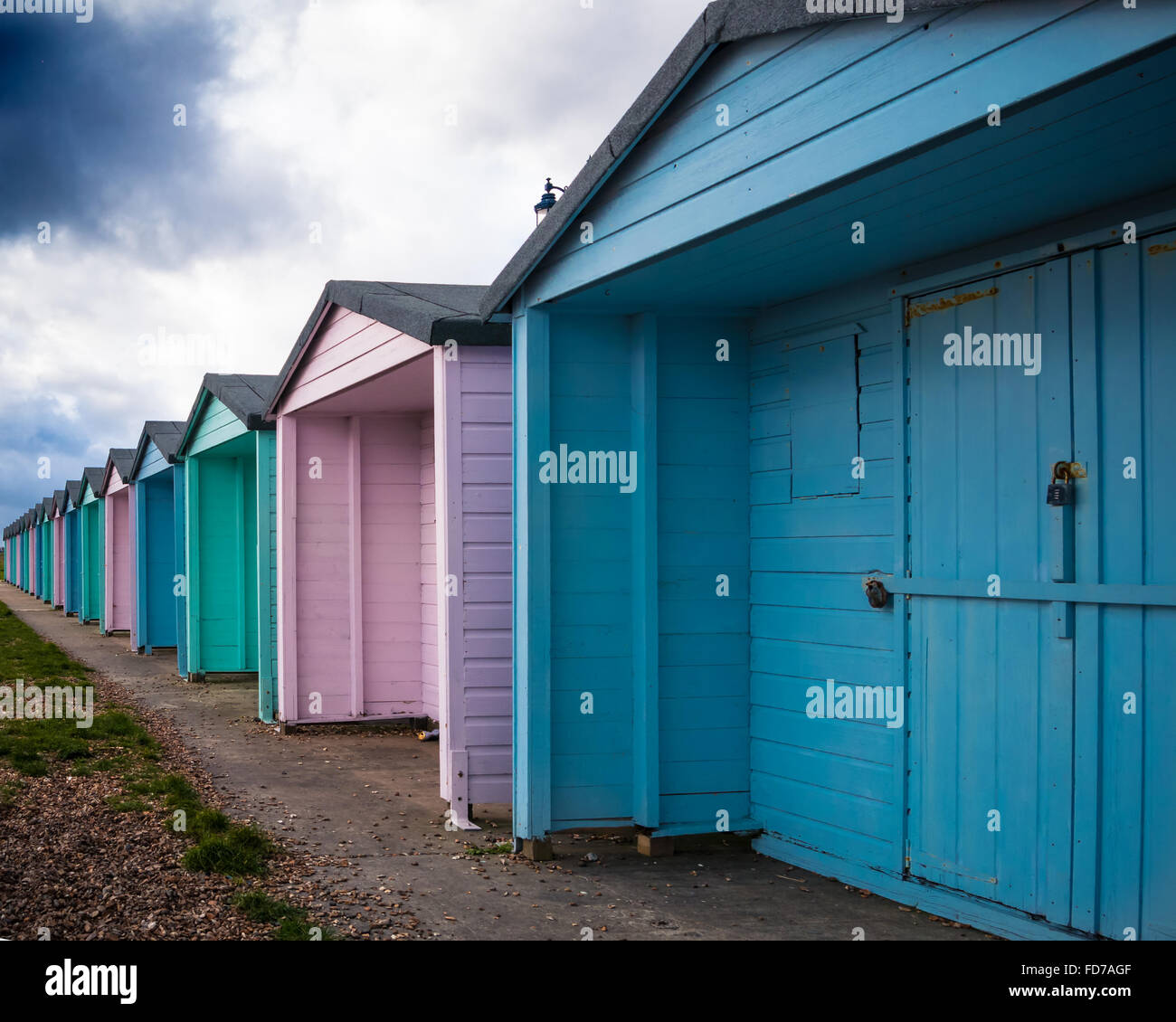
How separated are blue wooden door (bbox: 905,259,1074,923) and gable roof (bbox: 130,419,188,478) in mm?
12267

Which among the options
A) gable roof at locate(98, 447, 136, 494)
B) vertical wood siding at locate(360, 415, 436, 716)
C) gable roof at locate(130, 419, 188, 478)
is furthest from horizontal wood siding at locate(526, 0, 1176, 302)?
gable roof at locate(98, 447, 136, 494)

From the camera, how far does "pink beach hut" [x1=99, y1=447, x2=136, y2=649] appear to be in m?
21.0

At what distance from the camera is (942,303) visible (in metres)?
4.77

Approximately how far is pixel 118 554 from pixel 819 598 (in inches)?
746

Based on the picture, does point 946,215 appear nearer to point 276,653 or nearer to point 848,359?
point 848,359

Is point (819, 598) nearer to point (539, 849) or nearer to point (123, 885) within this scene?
point (539, 849)

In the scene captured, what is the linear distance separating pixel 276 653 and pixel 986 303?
8007 mm

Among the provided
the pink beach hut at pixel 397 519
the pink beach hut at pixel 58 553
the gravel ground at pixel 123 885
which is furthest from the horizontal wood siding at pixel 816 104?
the pink beach hut at pixel 58 553

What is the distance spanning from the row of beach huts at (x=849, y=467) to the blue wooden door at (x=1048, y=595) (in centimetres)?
1

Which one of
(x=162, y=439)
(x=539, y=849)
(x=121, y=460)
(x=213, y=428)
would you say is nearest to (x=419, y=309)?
(x=539, y=849)

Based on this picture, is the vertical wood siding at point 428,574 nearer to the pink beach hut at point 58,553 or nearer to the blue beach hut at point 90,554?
the blue beach hut at point 90,554

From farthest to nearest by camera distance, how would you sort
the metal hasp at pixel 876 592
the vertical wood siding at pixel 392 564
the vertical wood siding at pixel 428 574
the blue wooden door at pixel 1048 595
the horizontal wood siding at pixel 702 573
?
the vertical wood siding at pixel 392 564
the vertical wood siding at pixel 428 574
the horizontal wood siding at pixel 702 573
the metal hasp at pixel 876 592
the blue wooden door at pixel 1048 595

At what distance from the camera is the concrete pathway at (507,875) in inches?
181

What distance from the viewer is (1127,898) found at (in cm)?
388
